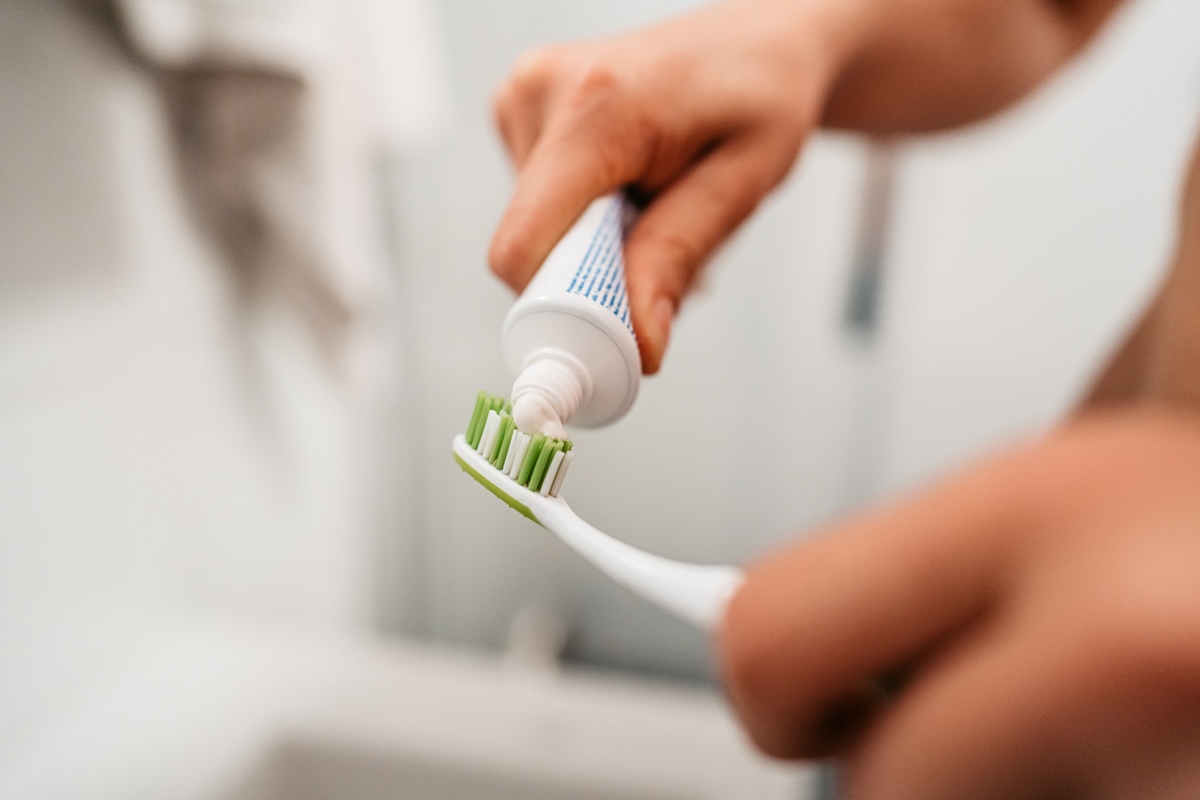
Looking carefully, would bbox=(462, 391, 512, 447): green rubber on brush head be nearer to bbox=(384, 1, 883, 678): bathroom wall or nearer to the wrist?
the wrist

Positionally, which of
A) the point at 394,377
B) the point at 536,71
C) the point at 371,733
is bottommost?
the point at 371,733

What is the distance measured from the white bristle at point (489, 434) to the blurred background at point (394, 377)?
3cm

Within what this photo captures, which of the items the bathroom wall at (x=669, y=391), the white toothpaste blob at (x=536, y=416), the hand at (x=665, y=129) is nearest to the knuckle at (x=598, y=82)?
the hand at (x=665, y=129)

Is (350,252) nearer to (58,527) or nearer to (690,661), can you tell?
(58,527)

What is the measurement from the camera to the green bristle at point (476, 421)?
20cm

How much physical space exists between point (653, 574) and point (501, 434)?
0.05 metres

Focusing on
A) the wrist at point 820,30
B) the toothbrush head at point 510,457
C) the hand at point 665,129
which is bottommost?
the toothbrush head at point 510,457

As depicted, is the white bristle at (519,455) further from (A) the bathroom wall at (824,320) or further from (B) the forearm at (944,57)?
(A) the bathroom wall at (824,320)

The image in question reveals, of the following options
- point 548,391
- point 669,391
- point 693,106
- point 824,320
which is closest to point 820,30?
point 693,106

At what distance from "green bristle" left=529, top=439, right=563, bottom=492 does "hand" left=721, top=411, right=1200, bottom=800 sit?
2.0 inches

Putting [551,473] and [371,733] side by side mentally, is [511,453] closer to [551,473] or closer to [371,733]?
[551,473]

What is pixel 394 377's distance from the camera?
2.28 ft

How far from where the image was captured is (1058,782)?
14 cm

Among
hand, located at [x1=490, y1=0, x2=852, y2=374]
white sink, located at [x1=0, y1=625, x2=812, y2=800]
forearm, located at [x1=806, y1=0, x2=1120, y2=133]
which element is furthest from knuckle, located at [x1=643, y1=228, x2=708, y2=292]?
white sink, located at [x1=0, y1=625, x2=812, y2=800]
